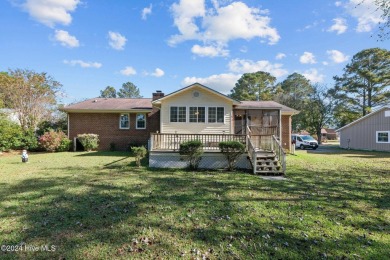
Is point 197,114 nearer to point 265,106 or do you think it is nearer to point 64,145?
point 265,106

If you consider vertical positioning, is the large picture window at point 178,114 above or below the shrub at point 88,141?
above

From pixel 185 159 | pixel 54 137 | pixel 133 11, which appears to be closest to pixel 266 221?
pixel 185 159

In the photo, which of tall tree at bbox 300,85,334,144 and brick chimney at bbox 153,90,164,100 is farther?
tall tree at bbox 300,85,334,144

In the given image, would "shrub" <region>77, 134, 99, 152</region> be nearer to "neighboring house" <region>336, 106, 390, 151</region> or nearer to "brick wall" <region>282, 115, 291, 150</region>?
"brick wall" <region>282, 115, 291, 150</region>

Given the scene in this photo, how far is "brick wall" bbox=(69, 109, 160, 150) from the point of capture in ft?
62.0

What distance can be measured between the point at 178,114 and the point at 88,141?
8.36 m

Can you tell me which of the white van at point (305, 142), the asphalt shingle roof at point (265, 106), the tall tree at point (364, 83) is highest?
the tall tree at point (364, 83)

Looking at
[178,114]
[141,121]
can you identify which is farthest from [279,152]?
[141,121]

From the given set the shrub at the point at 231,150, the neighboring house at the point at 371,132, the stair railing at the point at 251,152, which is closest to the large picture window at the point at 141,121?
the shrub at the point at 231,150

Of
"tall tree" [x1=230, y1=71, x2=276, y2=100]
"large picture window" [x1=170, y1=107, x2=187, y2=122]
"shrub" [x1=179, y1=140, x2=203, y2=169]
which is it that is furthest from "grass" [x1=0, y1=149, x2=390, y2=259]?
"tall tree" [x1=230, y1=71, x2=276, y2=100]

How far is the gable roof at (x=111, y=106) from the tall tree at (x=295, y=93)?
31.2 m

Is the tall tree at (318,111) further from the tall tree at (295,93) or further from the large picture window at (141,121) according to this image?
the large picture window at (141,121)

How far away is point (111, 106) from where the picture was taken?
1953cm

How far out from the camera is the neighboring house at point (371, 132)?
22.7 m
